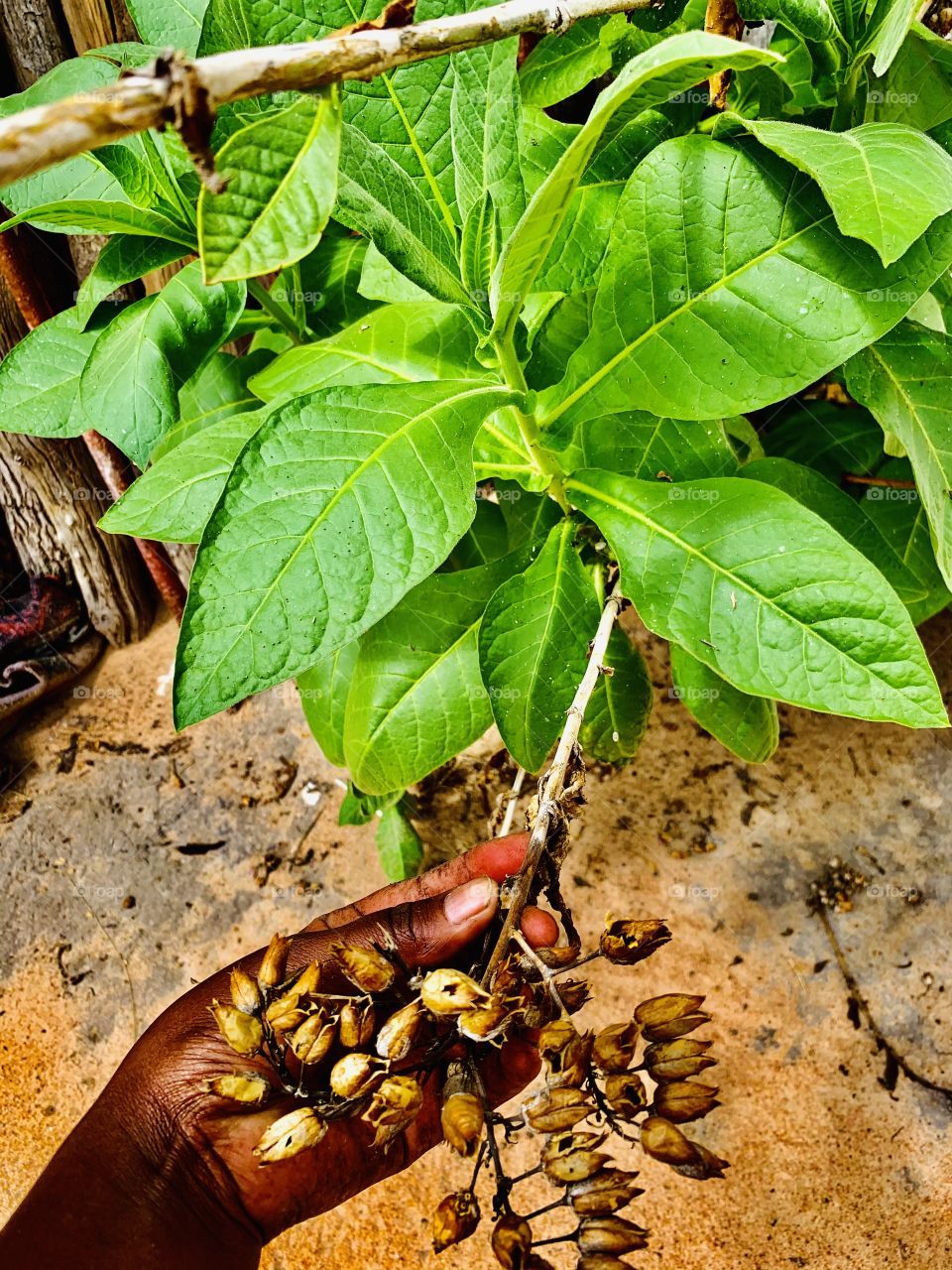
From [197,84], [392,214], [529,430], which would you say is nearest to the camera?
[197,84]

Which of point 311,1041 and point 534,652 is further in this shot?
point 534,652

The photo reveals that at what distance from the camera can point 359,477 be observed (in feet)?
2.80

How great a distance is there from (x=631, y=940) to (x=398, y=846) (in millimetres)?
983

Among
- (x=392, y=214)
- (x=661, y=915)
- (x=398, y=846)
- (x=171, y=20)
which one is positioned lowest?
(x=661, y=915)

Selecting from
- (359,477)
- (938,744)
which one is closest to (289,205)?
(359,477)

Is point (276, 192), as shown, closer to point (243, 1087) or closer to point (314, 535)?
point (314, 535)

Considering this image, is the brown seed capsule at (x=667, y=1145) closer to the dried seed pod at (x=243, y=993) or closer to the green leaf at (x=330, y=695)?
the dried seed pod at (x=243, y=993)

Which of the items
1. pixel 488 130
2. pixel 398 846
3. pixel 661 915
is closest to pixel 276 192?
pixel 488 130

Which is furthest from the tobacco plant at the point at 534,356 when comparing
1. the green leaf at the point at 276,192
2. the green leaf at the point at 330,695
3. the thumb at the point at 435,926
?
the thumb at the point at 435,926

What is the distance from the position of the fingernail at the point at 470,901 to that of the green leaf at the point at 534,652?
0.19 m

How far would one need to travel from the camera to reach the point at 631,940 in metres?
0.74

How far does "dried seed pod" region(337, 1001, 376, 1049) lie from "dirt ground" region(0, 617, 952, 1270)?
880mm

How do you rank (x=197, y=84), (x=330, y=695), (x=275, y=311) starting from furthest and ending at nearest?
(x=330, y=695) → (x=275, y=311) → (x=197, y=84)

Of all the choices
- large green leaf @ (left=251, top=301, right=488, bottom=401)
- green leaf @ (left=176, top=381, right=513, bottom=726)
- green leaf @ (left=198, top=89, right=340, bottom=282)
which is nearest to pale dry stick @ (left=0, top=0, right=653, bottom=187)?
green leaf @ (left=198, top=89, right=340, bottom=282)
